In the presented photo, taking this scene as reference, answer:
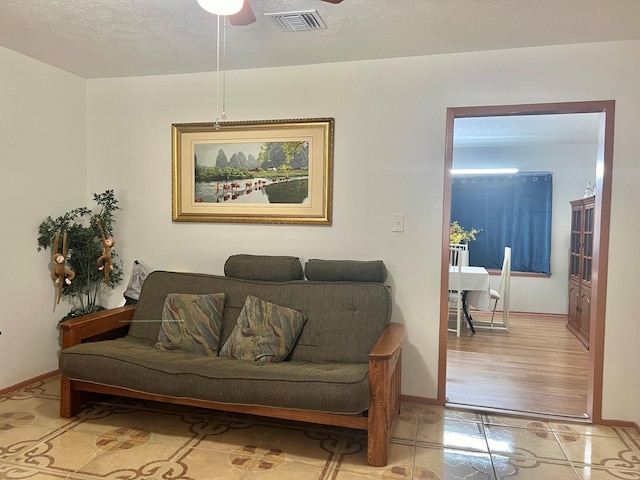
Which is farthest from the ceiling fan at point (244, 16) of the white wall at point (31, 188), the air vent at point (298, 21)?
the white wall at point (31, 188)

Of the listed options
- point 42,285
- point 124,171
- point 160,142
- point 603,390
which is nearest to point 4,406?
point 42,285

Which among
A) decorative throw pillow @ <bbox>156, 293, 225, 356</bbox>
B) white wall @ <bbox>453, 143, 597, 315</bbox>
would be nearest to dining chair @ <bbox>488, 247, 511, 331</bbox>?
white wall @ <bbox>453, 143, 597, 315</bbox>

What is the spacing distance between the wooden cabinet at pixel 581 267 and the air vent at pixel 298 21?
3540 mm

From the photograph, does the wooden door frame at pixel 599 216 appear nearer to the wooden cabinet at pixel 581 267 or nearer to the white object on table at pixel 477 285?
the wooden cabinet at pixel 581 267

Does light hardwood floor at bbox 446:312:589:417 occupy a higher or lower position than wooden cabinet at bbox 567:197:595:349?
lower

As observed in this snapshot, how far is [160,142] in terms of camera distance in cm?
351

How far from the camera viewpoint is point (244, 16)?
1.89 meters

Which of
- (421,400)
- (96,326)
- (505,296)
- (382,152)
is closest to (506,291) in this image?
(505,296)

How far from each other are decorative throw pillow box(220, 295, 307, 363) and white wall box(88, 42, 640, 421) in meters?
0.57

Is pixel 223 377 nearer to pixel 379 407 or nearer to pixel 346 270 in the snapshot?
pixel 379 407

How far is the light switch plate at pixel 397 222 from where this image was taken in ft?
9.96

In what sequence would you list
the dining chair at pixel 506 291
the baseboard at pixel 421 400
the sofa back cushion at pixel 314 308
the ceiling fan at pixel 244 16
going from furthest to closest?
the dining chair at pixel 506 291 < the baseboard at pixel 421 400 < the sofa back cushion at pixel 314 308 < the ceiling fan at pixel 244 16

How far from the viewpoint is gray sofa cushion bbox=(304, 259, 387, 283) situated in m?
2.89

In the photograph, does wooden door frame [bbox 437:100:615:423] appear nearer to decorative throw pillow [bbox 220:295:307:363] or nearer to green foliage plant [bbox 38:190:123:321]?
decorative throw pillow [bbox 220:295:307:363]
